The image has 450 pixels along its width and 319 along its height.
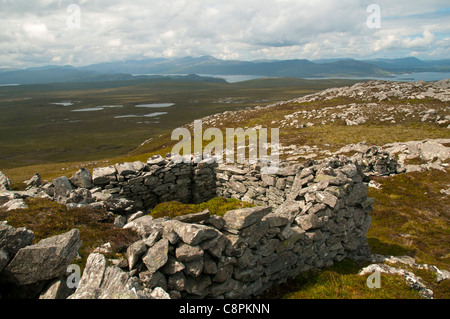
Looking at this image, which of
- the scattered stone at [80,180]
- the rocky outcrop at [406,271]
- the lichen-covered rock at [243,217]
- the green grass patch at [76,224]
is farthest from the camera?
the scattered stone at [80,180]

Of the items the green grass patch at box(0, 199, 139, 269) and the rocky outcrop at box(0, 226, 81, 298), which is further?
the green grass patch at box(0, 199, 139, 269)

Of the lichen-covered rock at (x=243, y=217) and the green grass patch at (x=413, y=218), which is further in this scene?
the green grass patch at (x=413, y=218)

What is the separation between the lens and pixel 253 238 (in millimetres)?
9641

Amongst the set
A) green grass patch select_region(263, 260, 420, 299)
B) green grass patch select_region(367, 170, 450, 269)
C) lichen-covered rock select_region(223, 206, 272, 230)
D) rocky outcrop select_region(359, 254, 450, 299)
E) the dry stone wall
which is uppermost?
lichen-covered rock select_region(223, 206, 272, 230)

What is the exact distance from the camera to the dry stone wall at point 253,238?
7.92 meters

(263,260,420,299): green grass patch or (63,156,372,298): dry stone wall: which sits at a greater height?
(63,156,372,298): dry stone wall

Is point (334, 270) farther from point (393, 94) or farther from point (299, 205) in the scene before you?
Answer: point (393, 94)

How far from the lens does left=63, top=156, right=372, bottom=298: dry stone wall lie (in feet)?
26.0

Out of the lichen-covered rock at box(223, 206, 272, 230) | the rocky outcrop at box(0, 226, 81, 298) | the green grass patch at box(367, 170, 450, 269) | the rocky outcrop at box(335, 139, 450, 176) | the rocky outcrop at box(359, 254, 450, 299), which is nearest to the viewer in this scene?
the rocky outcrop at box(0, 226, 81, 298)

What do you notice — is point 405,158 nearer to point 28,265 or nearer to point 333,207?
point 333,207

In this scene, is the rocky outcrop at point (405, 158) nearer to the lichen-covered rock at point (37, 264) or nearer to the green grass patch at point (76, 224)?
the green grass patch at point (76, 224)

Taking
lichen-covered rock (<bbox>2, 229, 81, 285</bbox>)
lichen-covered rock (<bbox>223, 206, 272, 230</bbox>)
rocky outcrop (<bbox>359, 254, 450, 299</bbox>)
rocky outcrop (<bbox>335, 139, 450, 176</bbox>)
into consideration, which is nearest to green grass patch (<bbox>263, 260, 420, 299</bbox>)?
rocky outcrop (<bbox>359, 254, 450, 299</bbox>)

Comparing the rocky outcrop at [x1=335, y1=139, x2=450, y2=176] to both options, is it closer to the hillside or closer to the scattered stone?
the hillside

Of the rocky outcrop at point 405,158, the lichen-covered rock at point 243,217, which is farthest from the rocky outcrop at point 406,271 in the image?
the rocky outcrop at point 405,158
